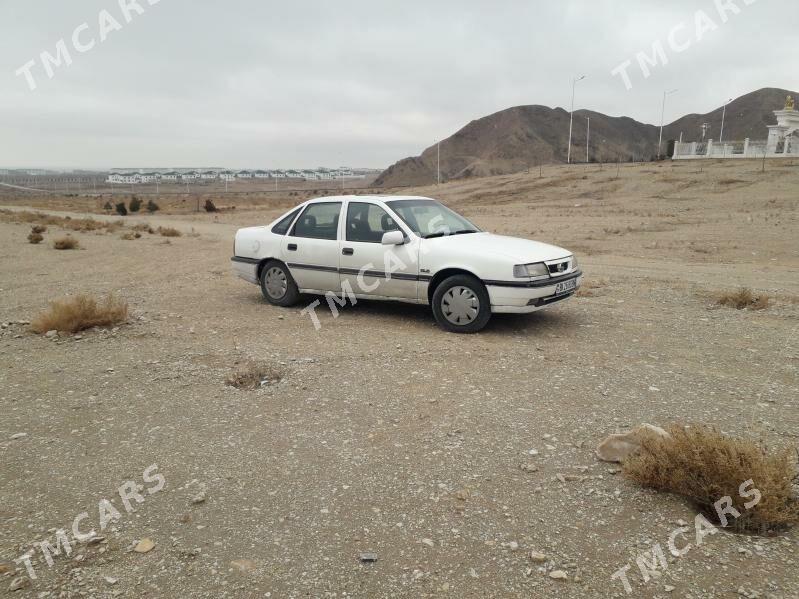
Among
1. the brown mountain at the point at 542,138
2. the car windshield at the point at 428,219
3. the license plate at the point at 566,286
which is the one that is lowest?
the license plate at the point at 566,286

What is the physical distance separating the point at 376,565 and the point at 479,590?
1.66 ft

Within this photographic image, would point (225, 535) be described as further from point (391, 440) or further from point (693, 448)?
point (693, 448)

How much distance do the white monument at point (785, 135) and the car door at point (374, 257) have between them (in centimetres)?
4278

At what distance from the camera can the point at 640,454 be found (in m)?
3.58

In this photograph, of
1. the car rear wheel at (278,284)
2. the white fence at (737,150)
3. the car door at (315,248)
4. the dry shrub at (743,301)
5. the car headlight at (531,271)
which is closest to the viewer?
the car headlight at (531,271)

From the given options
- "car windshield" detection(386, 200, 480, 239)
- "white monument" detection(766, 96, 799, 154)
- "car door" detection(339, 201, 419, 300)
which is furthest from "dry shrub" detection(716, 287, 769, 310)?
"white monument" detection(766, 96, 799, 154)

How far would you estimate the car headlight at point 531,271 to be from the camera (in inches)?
247

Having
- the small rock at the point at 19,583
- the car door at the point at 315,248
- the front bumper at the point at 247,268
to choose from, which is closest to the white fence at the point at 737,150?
the car door at the point at 315,248

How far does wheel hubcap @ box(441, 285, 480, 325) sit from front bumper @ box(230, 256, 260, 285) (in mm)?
3093

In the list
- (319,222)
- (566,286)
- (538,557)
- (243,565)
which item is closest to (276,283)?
(319,222)

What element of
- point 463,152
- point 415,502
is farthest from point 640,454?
point 463,152

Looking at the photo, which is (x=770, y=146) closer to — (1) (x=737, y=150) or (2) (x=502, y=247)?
(1) (x=737, y=150)

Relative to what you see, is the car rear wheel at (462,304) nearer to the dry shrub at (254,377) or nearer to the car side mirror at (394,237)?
the car side mirror at (394,237)

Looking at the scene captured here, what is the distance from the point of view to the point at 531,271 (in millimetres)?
6336
